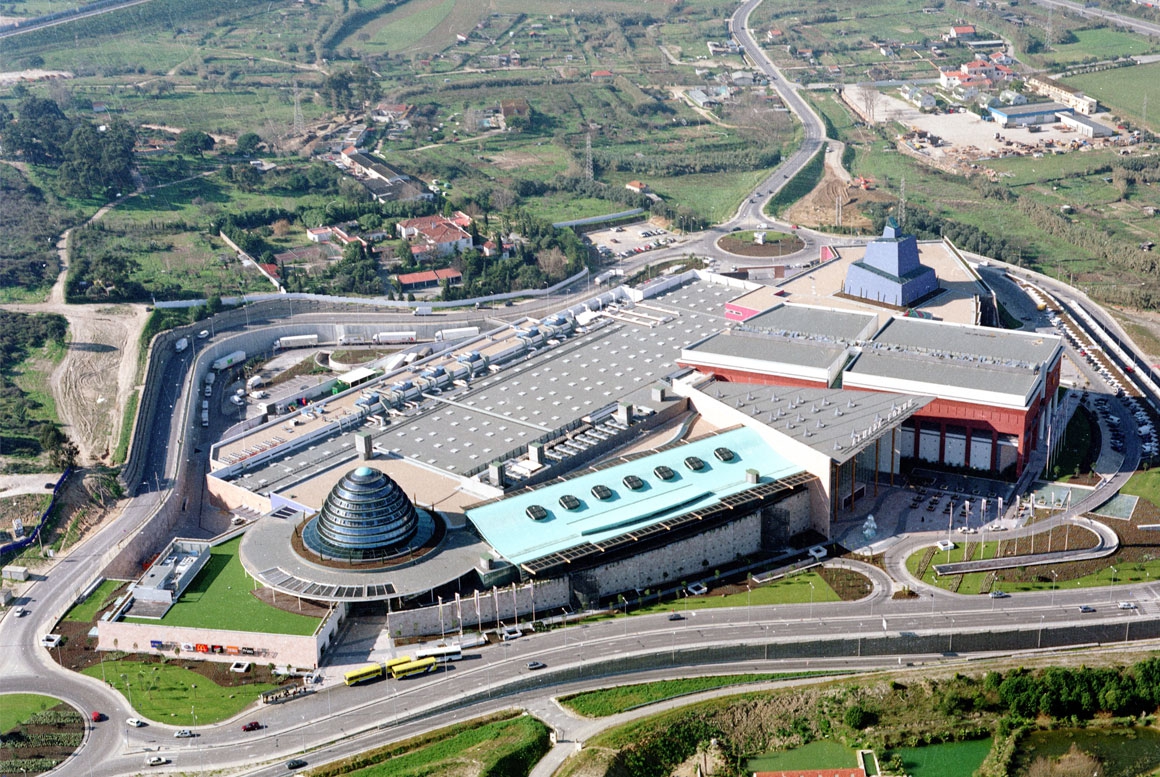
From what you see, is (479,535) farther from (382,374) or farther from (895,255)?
(895,255)

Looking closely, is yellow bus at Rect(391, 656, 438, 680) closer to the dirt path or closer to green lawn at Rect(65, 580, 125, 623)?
green lawn at Rect(65, 580, 125, 623)

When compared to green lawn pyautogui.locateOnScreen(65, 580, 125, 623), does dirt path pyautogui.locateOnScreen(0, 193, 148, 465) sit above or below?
above

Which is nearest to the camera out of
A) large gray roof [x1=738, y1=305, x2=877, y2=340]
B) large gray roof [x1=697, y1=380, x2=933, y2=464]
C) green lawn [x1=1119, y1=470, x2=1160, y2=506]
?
A: large gray roof [x1=697, y1=380, x2=933, y2=464]

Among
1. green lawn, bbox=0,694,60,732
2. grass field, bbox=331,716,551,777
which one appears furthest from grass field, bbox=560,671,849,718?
green lawn, bbox=0,694,60,732

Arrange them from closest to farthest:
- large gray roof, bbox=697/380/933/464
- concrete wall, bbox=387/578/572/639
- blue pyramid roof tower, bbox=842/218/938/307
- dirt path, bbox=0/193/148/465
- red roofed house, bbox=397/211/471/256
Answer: concrete wall, bbox=387/578/572/639, large gray roof, bbox=697/380/933/464, dirt path, bbox=0/193/148/465, blue pyramid roof tower, bbox=842/218/938/307, red roofed house, bbox=397/211/471/256

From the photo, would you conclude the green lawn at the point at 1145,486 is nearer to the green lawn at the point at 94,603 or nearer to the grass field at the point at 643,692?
the grass field at the point at 643,692

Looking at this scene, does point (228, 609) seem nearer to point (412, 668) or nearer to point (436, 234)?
point (412, 668)
